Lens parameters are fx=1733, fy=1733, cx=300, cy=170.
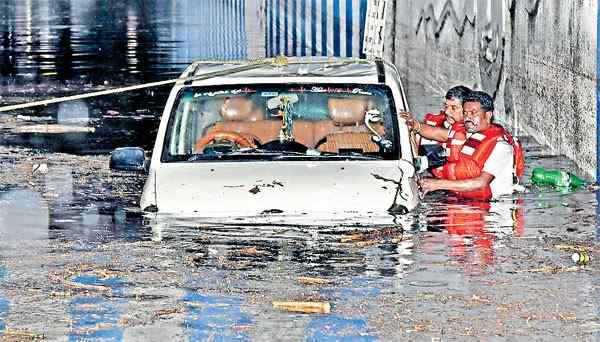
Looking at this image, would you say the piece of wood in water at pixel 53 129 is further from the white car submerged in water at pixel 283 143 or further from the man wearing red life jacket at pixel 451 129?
the white car submerged in water at pixel 283 143

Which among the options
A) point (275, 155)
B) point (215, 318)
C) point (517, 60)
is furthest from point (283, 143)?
point (517, 60)

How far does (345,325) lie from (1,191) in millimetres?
6591

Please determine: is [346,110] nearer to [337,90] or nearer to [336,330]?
[337,90]

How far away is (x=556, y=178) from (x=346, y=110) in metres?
3.65

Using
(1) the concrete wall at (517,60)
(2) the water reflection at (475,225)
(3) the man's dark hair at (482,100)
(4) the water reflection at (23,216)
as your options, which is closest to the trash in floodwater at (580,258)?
(2) the water reflection at (475,225)

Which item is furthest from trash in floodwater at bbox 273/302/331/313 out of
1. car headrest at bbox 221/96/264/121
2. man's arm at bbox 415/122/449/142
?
man's arm at bbox 415/122/449/142

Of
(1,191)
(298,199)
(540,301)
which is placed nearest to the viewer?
(540,301)

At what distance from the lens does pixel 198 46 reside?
37188 mm

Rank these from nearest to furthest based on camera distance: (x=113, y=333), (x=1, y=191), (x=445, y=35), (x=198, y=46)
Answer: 1. (x=113, y=333)
2. (x=1, y=191)
3. (x=445, y=35)
4. (x=198, y=46)

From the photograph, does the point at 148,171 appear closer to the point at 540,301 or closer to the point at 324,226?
the point at 324,226

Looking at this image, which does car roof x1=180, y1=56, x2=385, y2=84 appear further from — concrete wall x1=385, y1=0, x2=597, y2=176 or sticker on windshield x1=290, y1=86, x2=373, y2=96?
concrete wall x1=385, y1=0, x2=597, y2=176

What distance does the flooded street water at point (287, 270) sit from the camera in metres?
8.45

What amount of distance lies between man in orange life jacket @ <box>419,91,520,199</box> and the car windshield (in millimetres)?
974

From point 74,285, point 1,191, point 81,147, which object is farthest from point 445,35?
point 74,285
